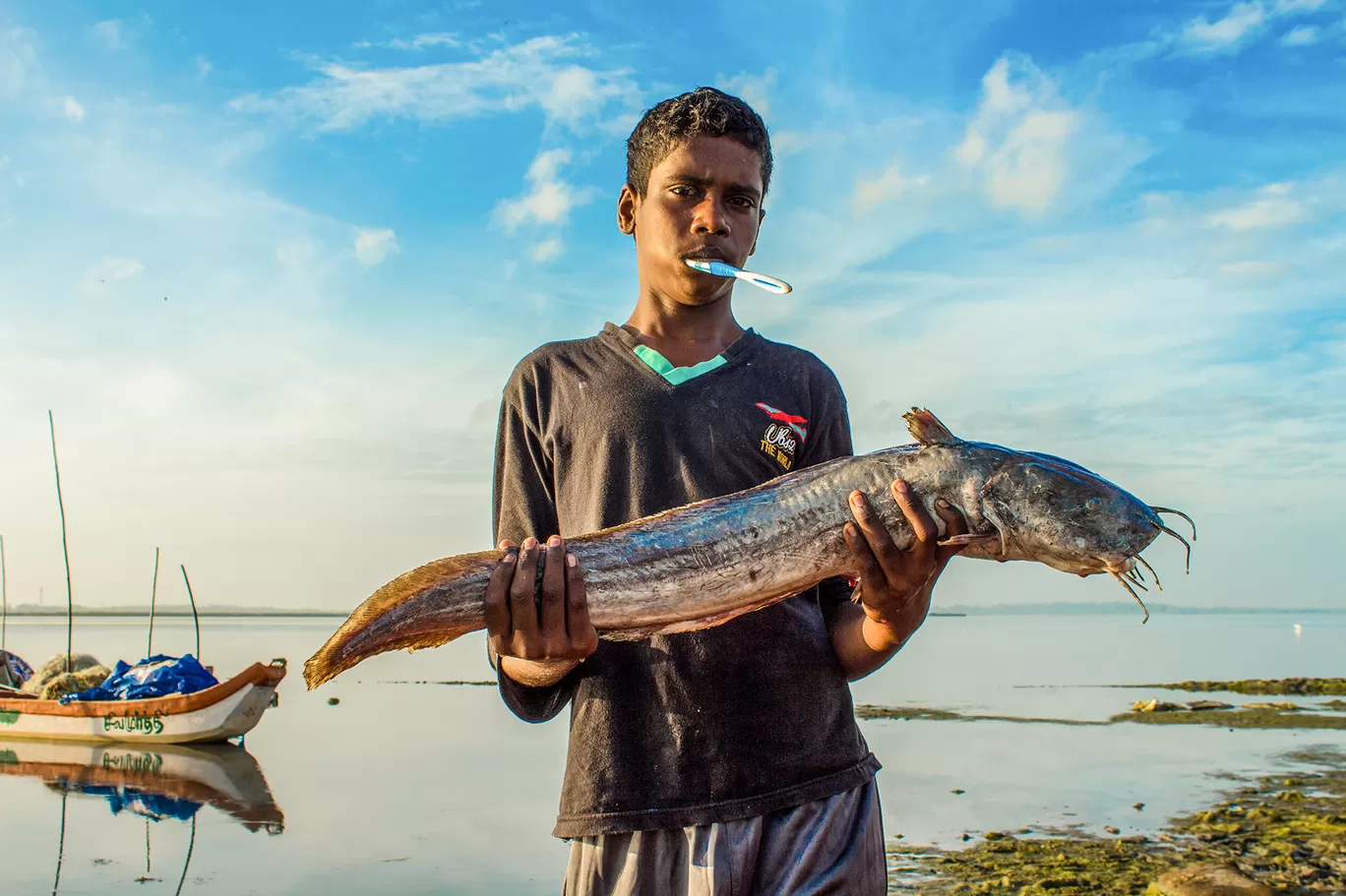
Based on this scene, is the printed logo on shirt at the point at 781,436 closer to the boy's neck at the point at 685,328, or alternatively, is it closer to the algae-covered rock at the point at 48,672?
the boy's neck at the point at 685,328

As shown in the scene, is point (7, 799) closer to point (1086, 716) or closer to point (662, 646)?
point (662, 646)

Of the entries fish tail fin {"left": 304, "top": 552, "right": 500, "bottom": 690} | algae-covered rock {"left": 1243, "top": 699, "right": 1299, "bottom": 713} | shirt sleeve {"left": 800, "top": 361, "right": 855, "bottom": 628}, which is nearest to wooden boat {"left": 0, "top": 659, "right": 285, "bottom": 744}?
fish tail fin {"left": 304, "top": 552, "right": 500, "bottom": 690}

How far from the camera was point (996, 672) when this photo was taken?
115 feet

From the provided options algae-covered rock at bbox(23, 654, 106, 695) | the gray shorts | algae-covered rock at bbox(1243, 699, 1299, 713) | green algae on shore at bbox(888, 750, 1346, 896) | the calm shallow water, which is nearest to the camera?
the gray shorts

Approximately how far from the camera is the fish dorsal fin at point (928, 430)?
3055 millimetres

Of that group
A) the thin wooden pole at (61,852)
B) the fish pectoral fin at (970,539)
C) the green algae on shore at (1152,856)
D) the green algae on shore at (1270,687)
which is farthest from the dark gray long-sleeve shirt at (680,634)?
the green algae on shore at (1270,687)

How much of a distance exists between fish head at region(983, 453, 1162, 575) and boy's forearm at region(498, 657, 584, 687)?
1374 mm

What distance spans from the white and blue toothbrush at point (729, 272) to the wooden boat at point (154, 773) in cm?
1323

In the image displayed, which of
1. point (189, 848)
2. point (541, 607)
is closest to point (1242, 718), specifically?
point (189, 848)

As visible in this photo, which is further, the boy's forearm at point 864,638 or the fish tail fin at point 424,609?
the boy's forearm at point 864,638

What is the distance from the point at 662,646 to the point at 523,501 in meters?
0.72

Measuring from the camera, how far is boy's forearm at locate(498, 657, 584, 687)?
9.40ft

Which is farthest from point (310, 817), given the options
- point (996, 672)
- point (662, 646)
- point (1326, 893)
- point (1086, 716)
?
point (996, 672)

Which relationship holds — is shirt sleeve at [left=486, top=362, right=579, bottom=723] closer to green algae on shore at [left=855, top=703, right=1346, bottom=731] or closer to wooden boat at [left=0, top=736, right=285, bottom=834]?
wooden boat at [left=0, top=736, right=285, bottom=834]
